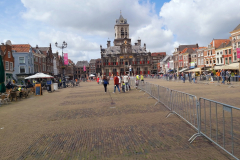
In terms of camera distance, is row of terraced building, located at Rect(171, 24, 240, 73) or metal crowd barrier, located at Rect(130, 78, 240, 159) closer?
metal crowd barrier, located at Rect(130, 78, 240, 159)

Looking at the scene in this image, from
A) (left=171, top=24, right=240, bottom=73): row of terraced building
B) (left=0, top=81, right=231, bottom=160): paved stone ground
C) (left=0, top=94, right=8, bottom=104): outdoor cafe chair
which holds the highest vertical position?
(left=171, top=24, right=240, bottom=73): row of terraced building

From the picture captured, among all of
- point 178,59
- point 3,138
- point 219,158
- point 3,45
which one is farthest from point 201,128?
point 178,59

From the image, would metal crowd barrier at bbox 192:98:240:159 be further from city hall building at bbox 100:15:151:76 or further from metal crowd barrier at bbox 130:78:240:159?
city hall building at bbox 100:15:151:76

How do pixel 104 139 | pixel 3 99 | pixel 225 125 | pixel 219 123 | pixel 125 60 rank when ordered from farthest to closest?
pixel 125 60
pixel 3 99
pixel 104 139
pixel 219 123
pixel 225 125

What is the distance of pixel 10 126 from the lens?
6797 mm

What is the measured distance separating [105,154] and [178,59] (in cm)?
6671

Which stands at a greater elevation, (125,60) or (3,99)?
(125,60)

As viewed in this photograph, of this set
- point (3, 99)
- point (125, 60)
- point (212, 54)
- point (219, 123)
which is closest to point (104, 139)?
point (219, 123)

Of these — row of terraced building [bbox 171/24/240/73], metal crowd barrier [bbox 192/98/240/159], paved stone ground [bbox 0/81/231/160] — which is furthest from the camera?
row of terraced building [bbox 171/24/240/73]

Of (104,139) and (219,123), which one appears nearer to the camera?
(219,123)

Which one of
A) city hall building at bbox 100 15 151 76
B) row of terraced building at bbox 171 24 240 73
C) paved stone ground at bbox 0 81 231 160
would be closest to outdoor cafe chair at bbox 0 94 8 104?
paved stone ground at bbox 0 81 231 160

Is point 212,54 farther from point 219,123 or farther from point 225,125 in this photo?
point 225,125

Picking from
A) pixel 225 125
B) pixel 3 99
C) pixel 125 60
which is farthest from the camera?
pixel 125 60

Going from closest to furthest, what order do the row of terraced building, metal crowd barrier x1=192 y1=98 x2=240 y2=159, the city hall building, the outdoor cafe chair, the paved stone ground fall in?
metal crowd barrier x1=192 y1=98 x2=240 y2=159 → the paved stone ground → the outdoor cafe chair → the row of terraced building → the city hall building
